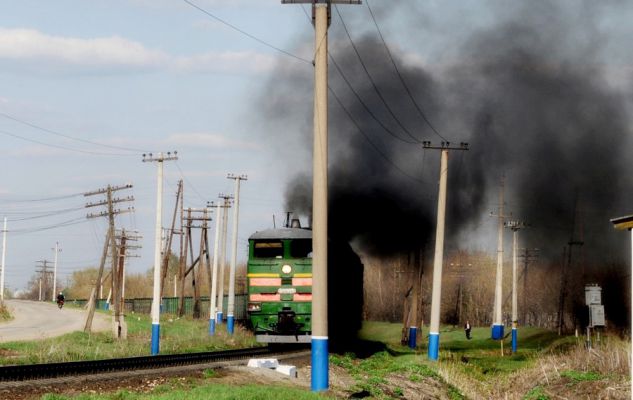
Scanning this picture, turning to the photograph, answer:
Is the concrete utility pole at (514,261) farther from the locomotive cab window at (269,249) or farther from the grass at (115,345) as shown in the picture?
the locomotive cab window at (269,249)

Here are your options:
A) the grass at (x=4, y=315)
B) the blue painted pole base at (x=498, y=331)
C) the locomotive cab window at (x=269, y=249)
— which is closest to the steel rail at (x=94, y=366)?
the locomotive cab window at (x=269, y=249)

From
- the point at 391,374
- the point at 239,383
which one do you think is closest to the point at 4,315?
the point at 391,374

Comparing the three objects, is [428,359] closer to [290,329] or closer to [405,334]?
[290,329]

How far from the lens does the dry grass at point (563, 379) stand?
29.1 meters

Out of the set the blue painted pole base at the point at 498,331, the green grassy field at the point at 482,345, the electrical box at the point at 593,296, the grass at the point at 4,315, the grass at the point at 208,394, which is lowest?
the green grassy field at the point at 482,345

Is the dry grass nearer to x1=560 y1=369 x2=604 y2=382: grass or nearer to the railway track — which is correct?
x1=560 y1=369 x2=604 y2=382: grass

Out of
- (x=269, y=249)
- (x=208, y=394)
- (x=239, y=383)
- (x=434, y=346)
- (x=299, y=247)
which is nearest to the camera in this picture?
(x=208, y=394)

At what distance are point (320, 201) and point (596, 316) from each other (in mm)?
31897

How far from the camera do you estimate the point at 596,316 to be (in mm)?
49188

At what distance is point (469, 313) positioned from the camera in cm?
10125

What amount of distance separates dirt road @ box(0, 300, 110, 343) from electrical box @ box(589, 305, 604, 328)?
91.6 feet

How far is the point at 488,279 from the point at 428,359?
74.9 m

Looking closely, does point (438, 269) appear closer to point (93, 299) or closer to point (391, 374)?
point (391, 374)

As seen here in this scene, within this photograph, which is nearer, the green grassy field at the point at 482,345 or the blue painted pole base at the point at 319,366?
the blue painted pole base at the point at 319,366
